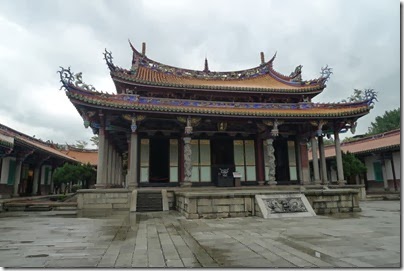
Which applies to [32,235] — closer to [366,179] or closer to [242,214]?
[242,214]

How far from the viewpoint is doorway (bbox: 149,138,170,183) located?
1770cm

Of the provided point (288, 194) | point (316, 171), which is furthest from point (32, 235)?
point (316, 171)

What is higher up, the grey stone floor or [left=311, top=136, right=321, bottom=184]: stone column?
[left=311, top=136, right=321, bottom=184]: stone column

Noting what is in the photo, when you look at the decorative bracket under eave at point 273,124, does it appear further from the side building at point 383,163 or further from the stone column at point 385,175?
the stone column at point 385,175

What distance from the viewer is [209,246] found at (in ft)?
16.5

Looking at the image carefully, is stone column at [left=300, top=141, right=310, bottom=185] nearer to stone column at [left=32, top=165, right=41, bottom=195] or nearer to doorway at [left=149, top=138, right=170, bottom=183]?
doorway at [left=149, top=138, right=170, bottom=183]

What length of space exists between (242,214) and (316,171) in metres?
9.40

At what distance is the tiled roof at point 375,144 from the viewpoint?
21.8 metres

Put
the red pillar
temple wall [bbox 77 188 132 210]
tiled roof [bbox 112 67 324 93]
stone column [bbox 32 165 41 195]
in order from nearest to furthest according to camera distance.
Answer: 1. temple wall [bbox 77 188 132 210]
2. tiled roof [bbox 112 67 324 93]
3. the red pillar
4. stone column [bbox 32 165 41 195]

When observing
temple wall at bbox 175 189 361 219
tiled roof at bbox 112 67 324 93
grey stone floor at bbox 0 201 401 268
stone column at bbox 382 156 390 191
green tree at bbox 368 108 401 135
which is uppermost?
green tree at bbox 368 108 401 135

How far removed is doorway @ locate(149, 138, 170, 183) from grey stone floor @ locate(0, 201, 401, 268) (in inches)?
404

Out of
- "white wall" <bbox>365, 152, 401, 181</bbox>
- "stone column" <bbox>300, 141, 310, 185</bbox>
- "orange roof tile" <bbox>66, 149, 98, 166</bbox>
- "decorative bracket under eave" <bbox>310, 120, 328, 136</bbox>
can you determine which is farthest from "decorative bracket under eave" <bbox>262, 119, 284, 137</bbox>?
"orange roof tile" <bbox>66, 149, 98, 166</bbox>

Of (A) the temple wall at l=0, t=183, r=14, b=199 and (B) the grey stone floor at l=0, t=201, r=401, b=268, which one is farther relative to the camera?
(A) the temple wall at l=0, t=183, r=14, b=199

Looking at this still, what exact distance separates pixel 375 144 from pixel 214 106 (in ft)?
53.5
